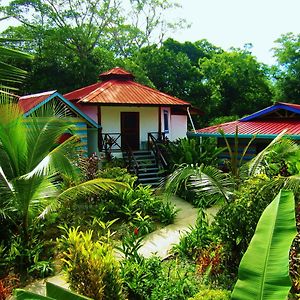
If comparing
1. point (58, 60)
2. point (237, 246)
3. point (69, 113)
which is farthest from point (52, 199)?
point (58, 60)

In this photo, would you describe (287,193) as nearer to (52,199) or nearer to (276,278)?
(276,278)

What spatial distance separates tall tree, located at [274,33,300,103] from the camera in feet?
85.4

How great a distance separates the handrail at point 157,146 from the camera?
14970 millimetres

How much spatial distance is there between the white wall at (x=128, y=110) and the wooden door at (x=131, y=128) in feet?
0.63

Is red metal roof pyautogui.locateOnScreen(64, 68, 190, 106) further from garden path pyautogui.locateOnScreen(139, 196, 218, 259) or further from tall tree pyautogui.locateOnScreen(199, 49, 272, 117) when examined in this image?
tall tree pyautogui.locateOnScreen(199, 49, 272, 117)

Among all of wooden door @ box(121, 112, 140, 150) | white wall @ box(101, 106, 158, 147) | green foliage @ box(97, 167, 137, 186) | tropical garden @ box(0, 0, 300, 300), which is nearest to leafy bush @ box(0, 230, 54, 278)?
tropical garden @ box(0, 0, 300, 300)

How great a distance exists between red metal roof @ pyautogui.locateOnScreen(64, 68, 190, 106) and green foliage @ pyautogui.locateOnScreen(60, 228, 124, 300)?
33.1 feet

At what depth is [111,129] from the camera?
637 inches

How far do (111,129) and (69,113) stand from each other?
3.17m

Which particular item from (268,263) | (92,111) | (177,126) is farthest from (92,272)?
(177,126)

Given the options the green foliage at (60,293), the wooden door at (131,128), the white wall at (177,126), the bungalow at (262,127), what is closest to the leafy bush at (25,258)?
the green foliage at (60,293)

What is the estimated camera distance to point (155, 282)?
17.7 feet

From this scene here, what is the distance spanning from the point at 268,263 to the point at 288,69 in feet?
90.7

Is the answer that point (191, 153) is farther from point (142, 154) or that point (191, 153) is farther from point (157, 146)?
point (142, 154)
